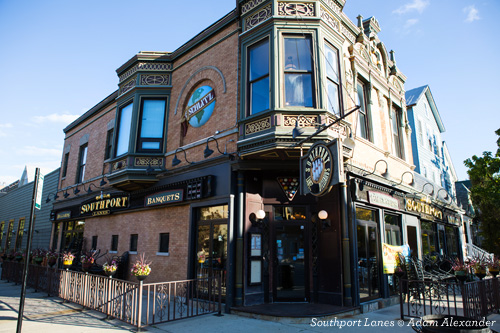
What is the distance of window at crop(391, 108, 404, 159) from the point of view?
14422mm

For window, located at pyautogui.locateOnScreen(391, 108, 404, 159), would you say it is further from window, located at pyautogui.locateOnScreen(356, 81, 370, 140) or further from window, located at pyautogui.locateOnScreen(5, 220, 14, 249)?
window, located at pyautogui.locateOnScreen(5, 220, 14, 249)

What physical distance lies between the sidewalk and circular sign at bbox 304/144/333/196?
9.96ft

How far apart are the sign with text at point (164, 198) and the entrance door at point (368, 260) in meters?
5.97

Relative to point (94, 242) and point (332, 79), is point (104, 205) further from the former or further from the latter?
point (332, 79)

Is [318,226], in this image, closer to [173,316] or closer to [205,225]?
[205,225]

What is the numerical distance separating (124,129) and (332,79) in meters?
8.97

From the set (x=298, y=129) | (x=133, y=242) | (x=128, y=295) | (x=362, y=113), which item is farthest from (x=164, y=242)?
(x=362, y=113)

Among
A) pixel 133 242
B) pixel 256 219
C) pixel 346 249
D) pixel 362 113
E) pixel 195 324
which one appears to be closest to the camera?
pixel 195 324

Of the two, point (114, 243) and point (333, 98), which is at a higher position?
point (333, 98)

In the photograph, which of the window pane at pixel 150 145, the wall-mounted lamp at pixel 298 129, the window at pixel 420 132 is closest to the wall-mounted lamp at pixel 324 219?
the wall-mounted lamp at pixel 298 129

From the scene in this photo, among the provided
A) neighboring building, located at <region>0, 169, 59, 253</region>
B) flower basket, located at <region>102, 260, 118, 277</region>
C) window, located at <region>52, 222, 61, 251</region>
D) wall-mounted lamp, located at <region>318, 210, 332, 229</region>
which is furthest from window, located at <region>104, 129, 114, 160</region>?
wall-mounted lamp, located at <region>318, 210, 332, 229</region>

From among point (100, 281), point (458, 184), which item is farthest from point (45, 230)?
point (458, 184)

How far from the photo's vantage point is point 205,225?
1049 centimetres

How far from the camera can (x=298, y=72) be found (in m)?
9.62
